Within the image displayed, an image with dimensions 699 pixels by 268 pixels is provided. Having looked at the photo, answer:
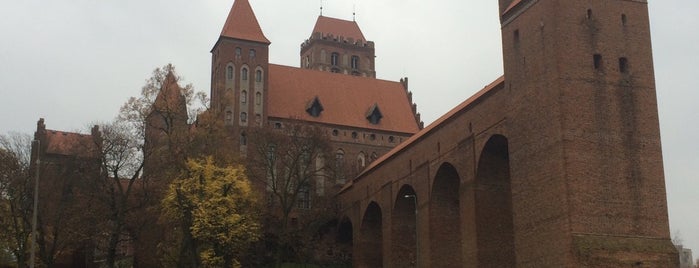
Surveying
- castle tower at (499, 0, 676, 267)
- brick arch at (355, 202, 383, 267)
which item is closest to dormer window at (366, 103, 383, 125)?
brick arch at (355, 202, 383, 267)

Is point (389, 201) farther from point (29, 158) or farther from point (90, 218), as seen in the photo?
point (29, 158)

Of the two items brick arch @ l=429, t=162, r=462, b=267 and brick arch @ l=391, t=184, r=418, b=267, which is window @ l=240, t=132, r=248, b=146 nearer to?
brick arch @ l=391, t=184, r=418, b=267

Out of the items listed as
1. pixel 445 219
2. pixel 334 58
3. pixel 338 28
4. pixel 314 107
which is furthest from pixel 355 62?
pixel 445 219

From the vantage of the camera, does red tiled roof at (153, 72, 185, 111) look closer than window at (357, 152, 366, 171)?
Yes

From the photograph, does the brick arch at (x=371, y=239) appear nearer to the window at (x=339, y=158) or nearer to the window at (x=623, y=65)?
the window at (x=339, y=158)

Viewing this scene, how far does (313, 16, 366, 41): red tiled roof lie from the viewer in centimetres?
8638

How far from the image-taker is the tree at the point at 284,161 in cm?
5722

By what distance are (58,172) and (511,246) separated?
25.8 metres

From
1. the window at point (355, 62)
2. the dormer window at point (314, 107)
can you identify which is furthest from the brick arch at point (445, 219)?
the window at point (355, 62)

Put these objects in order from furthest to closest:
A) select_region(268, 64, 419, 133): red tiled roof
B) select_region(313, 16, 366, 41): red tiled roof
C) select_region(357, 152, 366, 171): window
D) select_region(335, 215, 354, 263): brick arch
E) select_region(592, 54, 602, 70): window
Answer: select_region(313, 16, 366, 41): red tiled roof, select_region(268, 64, 419, 133): red tiled roof, select_region(357, 152, 366, 171): window, select_region(335, 215, 354, 263): brick arch, select_region(592, 54, 602, 70): window

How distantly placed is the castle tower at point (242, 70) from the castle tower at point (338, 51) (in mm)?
15762

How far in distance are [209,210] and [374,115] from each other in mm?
29884

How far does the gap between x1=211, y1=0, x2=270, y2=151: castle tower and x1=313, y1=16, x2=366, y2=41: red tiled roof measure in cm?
1809

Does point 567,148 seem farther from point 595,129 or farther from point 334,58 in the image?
point 334,58
